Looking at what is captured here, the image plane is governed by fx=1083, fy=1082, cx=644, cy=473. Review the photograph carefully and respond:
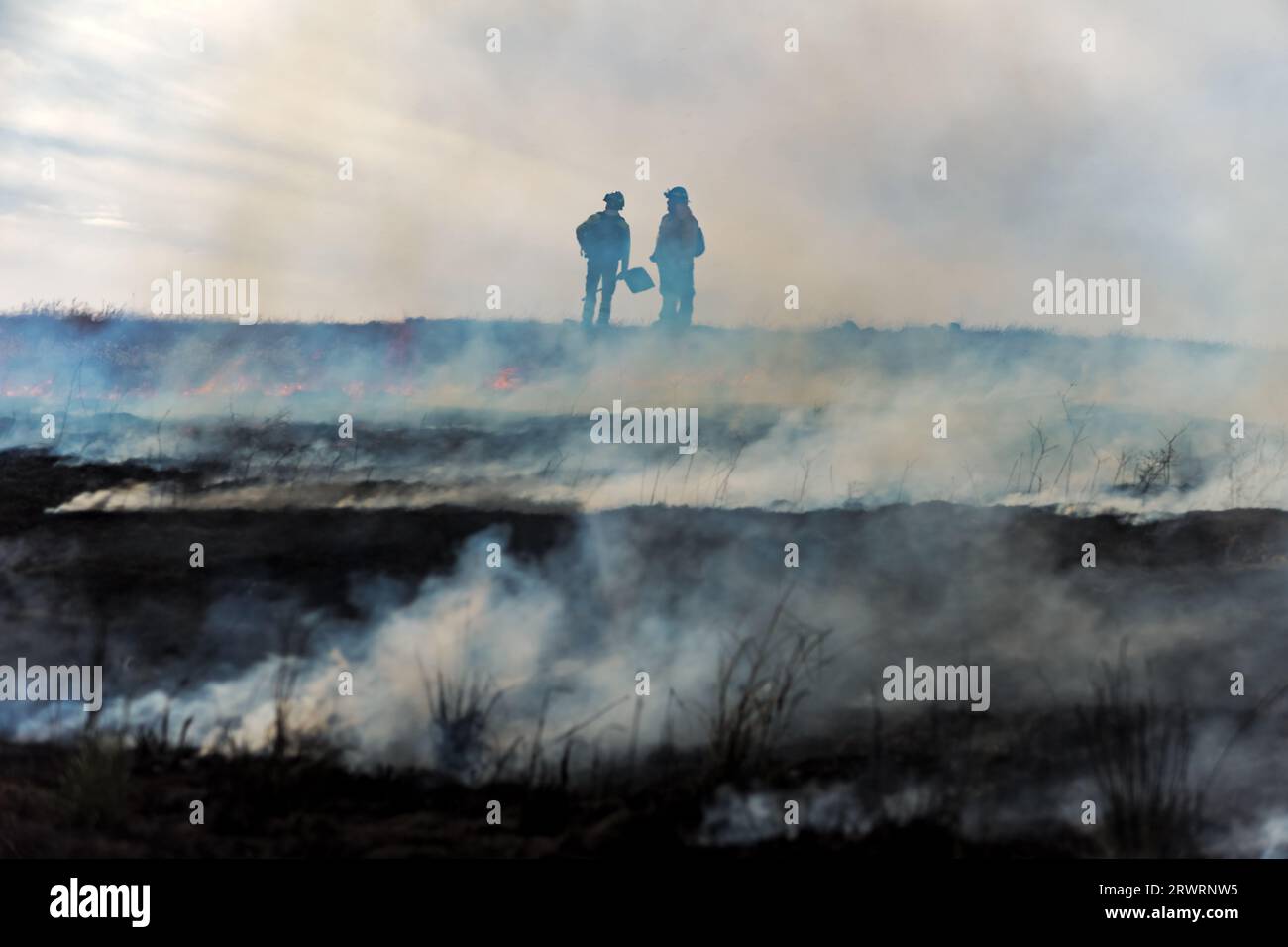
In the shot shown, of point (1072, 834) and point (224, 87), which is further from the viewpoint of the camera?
point (224, 87)

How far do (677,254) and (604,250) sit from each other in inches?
14.9

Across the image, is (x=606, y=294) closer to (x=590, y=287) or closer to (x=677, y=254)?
(x=590, y=287)

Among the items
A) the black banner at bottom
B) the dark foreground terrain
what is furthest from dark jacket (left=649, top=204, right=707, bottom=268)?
the black banner at bottom

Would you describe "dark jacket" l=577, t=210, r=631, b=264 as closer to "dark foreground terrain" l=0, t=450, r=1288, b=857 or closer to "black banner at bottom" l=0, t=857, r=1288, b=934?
"dark foreground terrain" l=0, t=450, r=1288, b=857

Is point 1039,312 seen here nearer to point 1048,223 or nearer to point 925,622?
point 1048,223

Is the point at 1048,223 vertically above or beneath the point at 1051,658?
above

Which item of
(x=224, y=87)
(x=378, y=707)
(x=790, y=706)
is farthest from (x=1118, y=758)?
(x=224, y=87)

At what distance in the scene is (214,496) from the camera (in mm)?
5695

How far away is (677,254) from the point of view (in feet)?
18.5

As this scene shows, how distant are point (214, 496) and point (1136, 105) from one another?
521cm

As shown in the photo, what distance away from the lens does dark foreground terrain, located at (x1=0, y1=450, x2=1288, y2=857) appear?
532 cm
